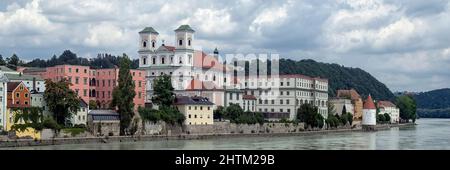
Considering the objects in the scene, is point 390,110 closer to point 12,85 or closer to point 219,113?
point 219,113

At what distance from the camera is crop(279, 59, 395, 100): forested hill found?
116 m

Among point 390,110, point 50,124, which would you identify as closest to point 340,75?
point 390,110

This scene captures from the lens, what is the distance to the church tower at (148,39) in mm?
61463

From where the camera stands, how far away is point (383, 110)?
293ft

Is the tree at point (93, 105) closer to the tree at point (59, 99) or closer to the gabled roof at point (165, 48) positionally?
the tree at point (59, 99)

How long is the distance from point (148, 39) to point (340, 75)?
254ft

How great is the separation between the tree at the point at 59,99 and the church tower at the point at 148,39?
75.2 feet

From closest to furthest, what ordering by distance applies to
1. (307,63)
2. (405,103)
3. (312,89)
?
(312,89) → (405,103) → (307,63)

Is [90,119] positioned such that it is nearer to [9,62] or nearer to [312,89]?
[9,62]

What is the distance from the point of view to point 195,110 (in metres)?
47.3

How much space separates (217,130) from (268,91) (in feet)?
55.7

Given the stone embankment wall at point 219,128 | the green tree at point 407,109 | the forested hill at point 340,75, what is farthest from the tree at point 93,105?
the forested hill at point 340,75

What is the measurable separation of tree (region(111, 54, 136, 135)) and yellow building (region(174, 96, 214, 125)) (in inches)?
253

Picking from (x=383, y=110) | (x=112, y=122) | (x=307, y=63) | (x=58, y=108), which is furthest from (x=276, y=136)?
(x=307, y=63)
